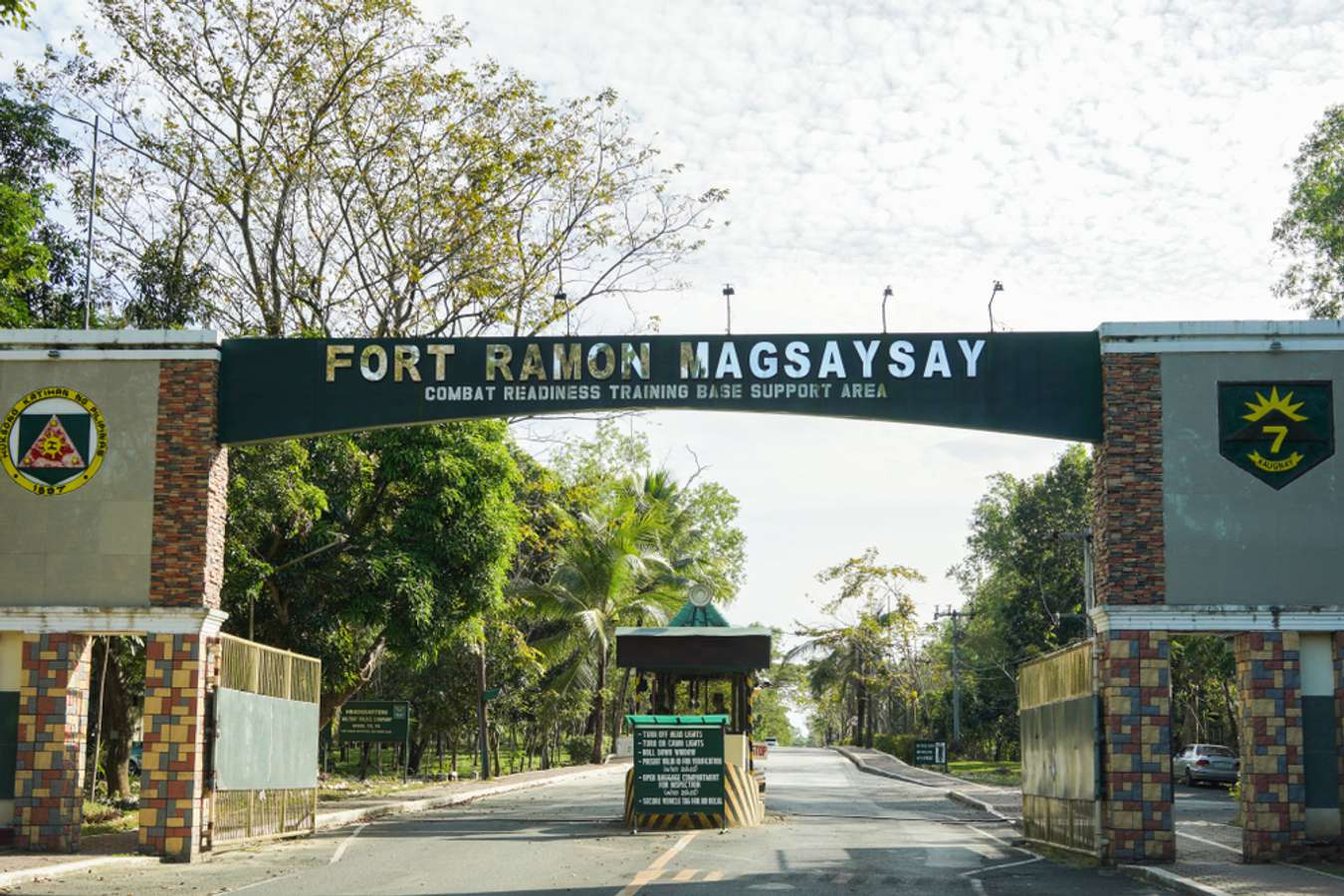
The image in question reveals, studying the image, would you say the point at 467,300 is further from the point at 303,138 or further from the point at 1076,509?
the point at 1076,509

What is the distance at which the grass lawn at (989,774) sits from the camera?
42438 millimetres

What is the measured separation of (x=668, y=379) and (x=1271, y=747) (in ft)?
28.2

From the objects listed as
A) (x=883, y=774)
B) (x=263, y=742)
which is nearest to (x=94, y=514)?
(x=263, y=742)

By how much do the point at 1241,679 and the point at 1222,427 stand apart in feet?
10.2

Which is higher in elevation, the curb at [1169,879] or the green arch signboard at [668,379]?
Answer: the green arch signboard at [668,379]

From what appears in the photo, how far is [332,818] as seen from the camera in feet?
78.0

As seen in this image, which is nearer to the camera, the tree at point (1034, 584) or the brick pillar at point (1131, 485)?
the brick pillar at point (1131, 485)

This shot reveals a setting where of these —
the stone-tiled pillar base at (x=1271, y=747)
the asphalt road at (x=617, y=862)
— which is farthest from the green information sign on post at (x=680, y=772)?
the stone-tiled pillar base at (x=1271, y=747)

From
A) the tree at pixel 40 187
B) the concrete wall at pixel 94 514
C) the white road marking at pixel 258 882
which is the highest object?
the tree at pixel 40 187

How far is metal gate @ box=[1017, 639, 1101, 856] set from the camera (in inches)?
722

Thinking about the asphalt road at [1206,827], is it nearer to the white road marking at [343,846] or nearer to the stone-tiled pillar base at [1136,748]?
the stone-tiled pillar base at [1136,748]

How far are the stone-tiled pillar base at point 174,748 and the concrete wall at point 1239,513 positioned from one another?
12.0 metres

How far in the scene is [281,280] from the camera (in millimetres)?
31578

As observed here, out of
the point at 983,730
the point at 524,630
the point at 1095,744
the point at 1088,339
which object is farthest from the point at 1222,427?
the point at 983,730
